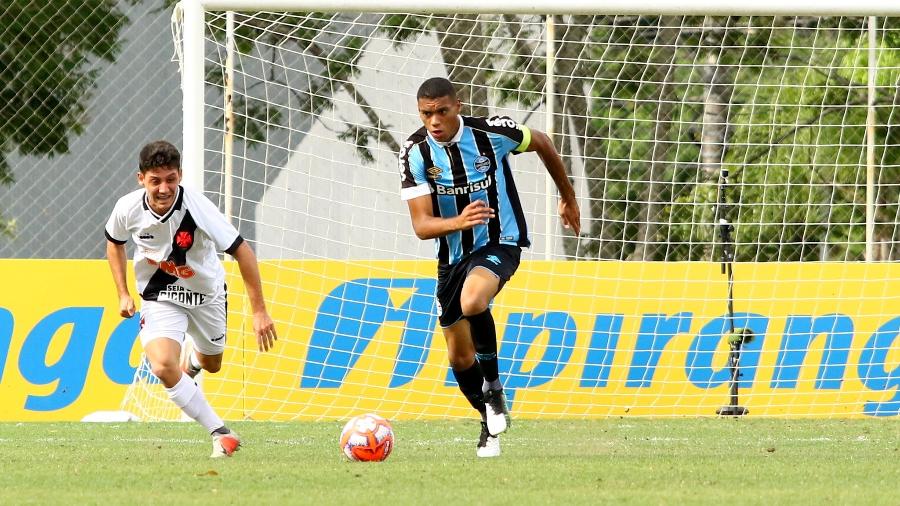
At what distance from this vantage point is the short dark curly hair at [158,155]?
6.34 m

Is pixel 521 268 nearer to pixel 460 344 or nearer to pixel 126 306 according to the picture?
pixel 460 344

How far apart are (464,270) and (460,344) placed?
37 centimetres

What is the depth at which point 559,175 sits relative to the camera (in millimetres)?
7152

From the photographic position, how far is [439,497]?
4.95 metres

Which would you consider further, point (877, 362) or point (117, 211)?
point (877, 362)

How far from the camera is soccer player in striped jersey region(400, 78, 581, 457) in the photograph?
6750mm

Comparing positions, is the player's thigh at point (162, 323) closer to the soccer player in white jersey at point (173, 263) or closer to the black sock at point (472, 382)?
the soccer player in white jersey at point (173, 263)

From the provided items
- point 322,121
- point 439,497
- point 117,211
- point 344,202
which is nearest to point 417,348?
point 344,202

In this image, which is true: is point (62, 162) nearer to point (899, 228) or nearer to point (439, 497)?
point (899, 228)

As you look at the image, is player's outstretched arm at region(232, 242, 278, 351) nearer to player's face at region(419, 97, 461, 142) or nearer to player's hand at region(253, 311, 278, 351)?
player's hand at region(253, 311, 278, 351)

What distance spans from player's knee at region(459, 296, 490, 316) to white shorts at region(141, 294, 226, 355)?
124cm

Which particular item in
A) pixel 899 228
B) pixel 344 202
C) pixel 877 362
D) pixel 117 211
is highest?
pixel 117 211

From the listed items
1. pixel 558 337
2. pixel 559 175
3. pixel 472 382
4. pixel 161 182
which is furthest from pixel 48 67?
pixel 472 382

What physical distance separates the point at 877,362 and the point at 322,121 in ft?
15.1
